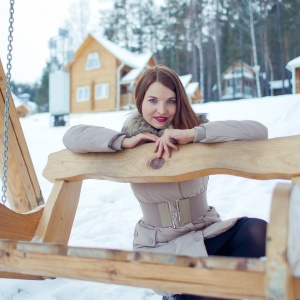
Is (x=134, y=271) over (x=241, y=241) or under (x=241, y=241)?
over

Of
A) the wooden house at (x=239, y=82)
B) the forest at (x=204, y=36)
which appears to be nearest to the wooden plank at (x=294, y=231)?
the forest at (x=204, y=36)

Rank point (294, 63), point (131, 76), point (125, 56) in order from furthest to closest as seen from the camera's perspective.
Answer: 1. point (125, 56)
2. point (131, 76)
3. point (294, 63)

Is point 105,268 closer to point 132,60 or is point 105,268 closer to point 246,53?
point 132,60

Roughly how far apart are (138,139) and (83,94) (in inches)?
703

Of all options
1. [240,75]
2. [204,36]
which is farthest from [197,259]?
[204,36]

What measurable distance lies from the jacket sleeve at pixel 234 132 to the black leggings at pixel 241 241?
33 cm

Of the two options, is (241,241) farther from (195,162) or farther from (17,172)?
(17,172)

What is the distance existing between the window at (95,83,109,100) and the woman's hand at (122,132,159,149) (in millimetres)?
16799

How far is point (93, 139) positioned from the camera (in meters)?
1.67

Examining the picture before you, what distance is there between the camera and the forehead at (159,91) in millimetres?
1720

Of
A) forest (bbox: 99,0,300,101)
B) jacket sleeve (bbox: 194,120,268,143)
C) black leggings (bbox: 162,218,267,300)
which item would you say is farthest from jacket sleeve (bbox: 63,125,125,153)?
forest (bbox: 99,0,300,101)

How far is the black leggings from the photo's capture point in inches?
56.2

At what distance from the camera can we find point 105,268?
953 mm

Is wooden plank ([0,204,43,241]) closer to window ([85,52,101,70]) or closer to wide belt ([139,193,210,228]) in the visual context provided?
wide belt ([139,193,210,228])
